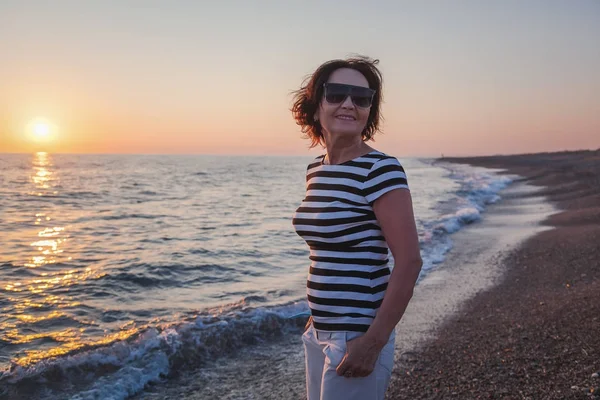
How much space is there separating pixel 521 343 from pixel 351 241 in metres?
4.68

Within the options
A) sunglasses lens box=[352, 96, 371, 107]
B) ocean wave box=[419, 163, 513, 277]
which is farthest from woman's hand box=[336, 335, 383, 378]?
ocean wave box=[419, 163, 513, 277]

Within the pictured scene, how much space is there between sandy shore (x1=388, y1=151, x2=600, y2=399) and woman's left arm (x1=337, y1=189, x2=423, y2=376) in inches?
121

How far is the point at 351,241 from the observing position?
214 centimetres

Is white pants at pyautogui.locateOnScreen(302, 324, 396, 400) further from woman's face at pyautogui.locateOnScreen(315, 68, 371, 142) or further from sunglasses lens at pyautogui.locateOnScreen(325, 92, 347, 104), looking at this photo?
sunglasses lens at pyautogui.locateOnScreen(325, 92, 347, 104)

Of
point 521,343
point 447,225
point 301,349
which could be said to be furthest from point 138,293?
point 447,225

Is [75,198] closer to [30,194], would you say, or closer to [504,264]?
[30,194]

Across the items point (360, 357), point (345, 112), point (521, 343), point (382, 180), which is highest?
point (345, 112)

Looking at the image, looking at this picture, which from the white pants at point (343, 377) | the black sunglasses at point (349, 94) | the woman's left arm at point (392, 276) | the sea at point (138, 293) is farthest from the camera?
the sea at point (138, 293)

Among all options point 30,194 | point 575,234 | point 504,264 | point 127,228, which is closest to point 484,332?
point 504,264

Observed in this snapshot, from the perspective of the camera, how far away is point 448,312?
806cm

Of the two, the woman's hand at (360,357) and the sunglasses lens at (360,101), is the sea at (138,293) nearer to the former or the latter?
the woman's hand at (360,357)

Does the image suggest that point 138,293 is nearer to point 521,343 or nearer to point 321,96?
point 521,343

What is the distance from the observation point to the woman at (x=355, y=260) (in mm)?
2066

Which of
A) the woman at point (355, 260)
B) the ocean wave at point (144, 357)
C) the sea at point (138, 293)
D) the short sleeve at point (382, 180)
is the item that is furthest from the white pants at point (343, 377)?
the sea at point (138, 293)
